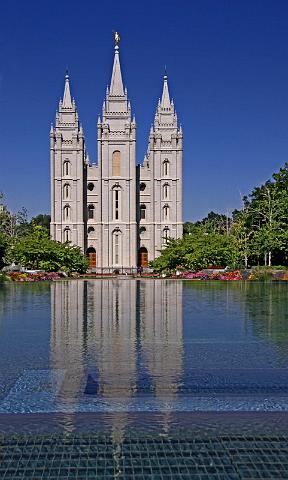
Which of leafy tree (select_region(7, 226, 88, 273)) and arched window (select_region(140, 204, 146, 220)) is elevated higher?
arched window (select_region(140, 204, 146, 220))

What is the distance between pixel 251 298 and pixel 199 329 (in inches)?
342

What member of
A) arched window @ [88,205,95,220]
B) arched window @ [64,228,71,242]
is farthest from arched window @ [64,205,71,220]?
arched window @ [88,205,95,220]

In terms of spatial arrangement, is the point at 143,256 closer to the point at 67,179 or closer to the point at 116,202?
the point at 116,202

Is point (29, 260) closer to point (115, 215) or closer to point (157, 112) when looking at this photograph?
point (115, 215)

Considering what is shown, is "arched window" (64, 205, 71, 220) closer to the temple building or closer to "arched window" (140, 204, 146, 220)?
the temple building

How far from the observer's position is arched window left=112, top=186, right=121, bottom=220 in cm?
6656

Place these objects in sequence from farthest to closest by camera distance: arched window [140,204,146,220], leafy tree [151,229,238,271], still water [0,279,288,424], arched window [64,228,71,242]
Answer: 1. arched window [140,204,146,220]
2. arched window [64,228,71,242]
3. leafy tree [151,229,238,271]
4. still water [0,279,288,424]

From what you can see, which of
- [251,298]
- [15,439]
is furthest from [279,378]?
[251,298]

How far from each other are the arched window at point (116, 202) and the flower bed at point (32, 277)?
28110mm

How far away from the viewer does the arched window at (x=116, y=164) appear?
66.4 meters

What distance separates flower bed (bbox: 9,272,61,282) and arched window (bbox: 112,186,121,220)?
92.2 ft

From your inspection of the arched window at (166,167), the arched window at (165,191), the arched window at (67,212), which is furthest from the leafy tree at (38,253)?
the arched window at (166,167)

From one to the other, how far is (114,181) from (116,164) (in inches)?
76.0

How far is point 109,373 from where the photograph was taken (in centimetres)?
786
